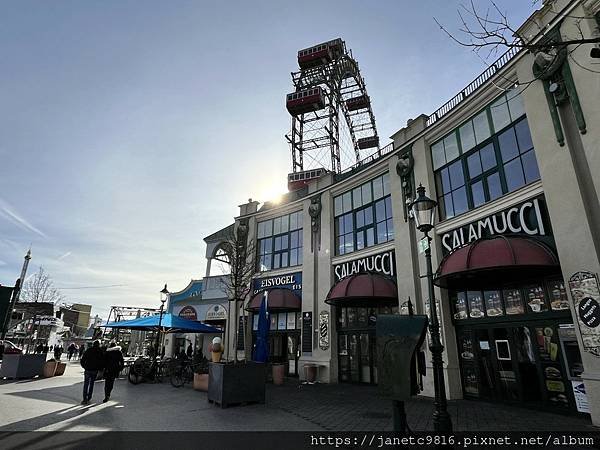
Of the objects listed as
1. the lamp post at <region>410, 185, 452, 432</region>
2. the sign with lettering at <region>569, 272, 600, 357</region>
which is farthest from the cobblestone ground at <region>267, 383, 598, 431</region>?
the lamp post at <region>410, 185, 452, 432</region>

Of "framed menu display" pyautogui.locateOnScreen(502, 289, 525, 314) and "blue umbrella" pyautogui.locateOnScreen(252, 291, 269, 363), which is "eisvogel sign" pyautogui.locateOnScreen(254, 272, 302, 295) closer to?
"blue umbrella" pyautogui.locateOnScreen(252, 291, 269, 363)

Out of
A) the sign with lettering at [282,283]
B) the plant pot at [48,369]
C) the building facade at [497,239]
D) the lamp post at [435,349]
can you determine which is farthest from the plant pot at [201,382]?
the lamp post at [435,349]

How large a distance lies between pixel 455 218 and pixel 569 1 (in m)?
6.83

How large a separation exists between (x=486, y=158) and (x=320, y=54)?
2629 centimetres

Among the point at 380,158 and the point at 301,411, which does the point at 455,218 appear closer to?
the point at 380,158

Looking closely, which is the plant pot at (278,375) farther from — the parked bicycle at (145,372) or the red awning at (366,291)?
the parked bicycle at (145,372)

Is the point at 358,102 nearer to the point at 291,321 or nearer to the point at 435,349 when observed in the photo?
the point at 291,321

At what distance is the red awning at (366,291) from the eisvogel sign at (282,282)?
13.5ft

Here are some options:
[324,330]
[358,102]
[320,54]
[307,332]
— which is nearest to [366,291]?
[324,330]

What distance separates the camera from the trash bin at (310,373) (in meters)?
15.8

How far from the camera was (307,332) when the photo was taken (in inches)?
685

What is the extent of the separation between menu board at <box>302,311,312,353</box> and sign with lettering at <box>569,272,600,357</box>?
11486mm

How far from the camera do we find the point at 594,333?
768 centimetres

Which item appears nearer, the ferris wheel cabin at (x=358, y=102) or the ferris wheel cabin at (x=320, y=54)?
the ferris wheel cabin at (x=320, y=54)
